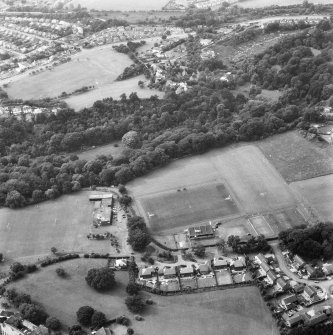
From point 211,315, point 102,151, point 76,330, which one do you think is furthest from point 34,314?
point 102,151

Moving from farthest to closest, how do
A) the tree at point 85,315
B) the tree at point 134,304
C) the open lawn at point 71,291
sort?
1. the open lawn at point 71,291
2. the tree at point 134,304
3. the tree at point 85,315

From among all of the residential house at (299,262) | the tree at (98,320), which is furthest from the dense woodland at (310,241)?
the tree at (98,320)

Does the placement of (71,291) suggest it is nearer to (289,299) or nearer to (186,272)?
(186,272)

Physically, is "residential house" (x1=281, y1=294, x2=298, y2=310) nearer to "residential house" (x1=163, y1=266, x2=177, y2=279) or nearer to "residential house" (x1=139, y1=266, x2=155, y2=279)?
"residential house" (x1=163, y1=266, x2=177, y2=279)

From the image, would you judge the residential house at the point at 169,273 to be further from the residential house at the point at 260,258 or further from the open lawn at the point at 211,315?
the residential house at the point at 260,258

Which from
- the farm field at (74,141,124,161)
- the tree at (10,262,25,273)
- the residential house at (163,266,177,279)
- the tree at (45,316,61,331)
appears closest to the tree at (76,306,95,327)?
the tree at (45,316,61,331)

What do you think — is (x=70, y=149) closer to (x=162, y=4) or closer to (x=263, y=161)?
(x=263, y=161)
